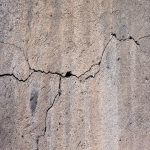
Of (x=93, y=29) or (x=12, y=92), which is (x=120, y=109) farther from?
(x=12, y=92)

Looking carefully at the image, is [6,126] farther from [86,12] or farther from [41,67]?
[86,12]

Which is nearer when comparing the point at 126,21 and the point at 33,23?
the point at 33,23

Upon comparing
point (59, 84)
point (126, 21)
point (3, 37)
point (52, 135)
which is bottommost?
point (52, 135)

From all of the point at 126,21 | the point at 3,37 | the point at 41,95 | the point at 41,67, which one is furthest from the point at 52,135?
the point at 126,21

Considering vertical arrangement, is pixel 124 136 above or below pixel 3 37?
below

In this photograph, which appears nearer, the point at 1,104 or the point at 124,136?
the point at 1,104

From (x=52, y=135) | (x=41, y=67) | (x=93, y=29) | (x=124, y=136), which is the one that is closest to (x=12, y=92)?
(x=41, y=67)
